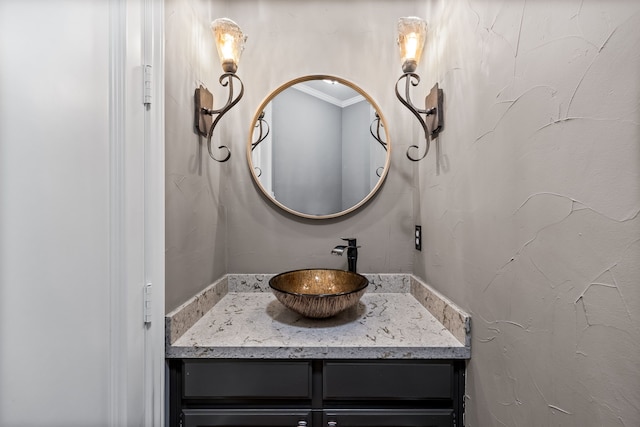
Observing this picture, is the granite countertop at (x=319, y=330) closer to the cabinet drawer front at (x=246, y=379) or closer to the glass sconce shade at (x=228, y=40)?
the cabinet drawer front at (x=246, y=379)

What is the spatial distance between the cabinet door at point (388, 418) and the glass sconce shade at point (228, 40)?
1.24m

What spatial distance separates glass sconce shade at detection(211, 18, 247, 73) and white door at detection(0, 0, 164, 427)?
26cm

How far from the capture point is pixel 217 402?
37.5 inches

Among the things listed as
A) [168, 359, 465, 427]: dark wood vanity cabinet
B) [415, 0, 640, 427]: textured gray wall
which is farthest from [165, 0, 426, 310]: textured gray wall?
[168, 359, 465, 427]: dark wood vanity cabinet

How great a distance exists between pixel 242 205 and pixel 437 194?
87 cm

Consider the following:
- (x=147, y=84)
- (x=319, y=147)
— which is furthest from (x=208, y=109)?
(x=319, y=147)

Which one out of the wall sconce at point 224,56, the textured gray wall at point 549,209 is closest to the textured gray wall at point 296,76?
the wall sconce at point 224,56

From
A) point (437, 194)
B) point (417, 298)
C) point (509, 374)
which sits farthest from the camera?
point (417, 298)

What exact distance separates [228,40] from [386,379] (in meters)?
1.27

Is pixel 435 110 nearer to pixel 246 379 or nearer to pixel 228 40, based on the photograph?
pixel 228 40

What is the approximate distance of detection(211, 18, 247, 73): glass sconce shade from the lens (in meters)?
1.12

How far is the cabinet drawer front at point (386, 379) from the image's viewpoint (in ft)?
3.08

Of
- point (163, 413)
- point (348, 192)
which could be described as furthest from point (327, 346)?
point (348, 192)

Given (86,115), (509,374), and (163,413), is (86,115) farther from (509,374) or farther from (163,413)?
(509,374)
